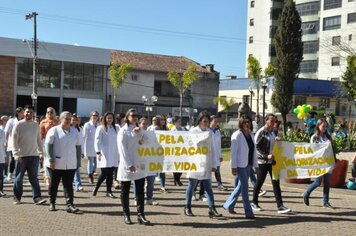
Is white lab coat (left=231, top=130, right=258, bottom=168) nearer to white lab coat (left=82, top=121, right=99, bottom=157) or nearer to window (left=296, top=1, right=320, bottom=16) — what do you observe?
white lab coat (left=82, top=121, right=99, bottom=157)

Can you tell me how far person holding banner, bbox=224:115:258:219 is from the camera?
1009cm

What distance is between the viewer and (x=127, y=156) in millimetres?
9219

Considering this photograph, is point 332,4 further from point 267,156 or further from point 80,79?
point 267,156

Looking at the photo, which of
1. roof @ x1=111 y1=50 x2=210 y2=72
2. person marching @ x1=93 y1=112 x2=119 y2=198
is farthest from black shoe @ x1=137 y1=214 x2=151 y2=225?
roof @ x1=111 y1=50 x2=210 y2=72

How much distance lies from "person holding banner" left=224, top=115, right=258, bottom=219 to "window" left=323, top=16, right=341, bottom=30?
221 ft

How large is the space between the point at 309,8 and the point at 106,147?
70658 mm

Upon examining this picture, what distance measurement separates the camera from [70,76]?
186 feet

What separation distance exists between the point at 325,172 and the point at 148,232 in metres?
4.89

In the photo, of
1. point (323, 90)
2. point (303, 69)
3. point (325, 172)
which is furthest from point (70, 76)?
point (325, 172)

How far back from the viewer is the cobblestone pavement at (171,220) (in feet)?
28.8

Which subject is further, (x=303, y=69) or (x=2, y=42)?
(x=303, y=69)

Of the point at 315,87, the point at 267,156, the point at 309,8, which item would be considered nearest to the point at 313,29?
the point at 309,8

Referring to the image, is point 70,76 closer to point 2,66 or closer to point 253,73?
point 2,66

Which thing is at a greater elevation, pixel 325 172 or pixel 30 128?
pixel 30 128
